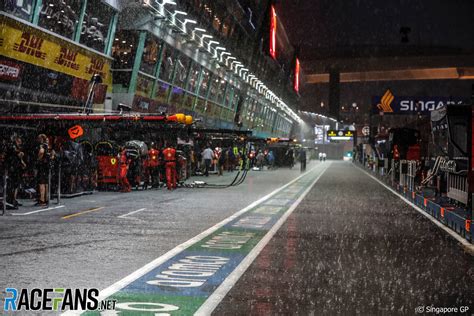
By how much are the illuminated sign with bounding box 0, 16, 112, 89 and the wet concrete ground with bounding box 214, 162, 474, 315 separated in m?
11.7

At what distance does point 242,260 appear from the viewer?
8.62 m

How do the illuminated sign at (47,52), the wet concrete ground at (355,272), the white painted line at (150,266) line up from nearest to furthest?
the wet concrete ground at (355,272) < the white painted line at (150,266) < the illuminated sign at (47,52)

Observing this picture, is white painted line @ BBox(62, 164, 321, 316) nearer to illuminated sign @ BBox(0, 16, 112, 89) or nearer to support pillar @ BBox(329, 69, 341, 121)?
illuminated sign @ BBox(0, 16, 112, 89)

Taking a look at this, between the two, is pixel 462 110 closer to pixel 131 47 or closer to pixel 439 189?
pixel 439 189

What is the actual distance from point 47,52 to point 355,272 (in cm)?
1713

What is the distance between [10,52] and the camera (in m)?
19.2

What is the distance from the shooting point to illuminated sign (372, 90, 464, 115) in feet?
135

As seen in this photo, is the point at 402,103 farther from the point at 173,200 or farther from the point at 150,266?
the point at 150,266

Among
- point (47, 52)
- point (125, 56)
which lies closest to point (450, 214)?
point (47, 52)

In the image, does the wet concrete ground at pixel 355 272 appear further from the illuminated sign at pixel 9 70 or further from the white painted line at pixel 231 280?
the illuminated sign at pixel 9 70

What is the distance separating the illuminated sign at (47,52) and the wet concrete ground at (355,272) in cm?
1165

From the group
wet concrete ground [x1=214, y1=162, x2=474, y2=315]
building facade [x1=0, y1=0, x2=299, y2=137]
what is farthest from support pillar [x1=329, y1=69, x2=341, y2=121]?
wet concrete ground [x1=214, y1=162, x2=474, y2=315]

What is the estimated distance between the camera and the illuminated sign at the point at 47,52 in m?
19.0

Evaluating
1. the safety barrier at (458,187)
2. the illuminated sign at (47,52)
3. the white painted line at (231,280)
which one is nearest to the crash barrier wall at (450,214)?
the safety barrier at (458,187)
